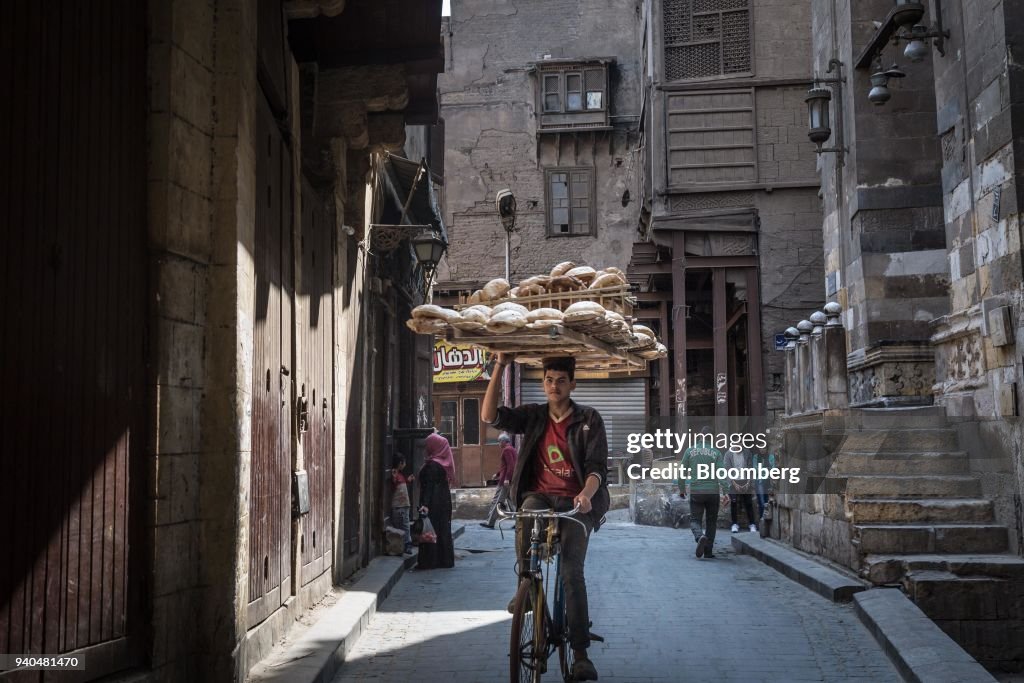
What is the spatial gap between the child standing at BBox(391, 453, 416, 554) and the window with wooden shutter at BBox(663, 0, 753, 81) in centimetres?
1384

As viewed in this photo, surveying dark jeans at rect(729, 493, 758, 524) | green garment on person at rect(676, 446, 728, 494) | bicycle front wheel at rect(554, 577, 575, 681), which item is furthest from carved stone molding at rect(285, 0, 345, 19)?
dark jeans at rect(729, 493, 758, 524)

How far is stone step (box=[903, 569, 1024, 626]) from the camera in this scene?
8531 millimetres

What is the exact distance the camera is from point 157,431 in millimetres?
5012

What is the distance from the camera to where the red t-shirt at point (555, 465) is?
6.28m

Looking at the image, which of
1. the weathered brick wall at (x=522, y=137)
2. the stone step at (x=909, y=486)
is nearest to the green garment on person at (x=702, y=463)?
the stone step at (x=909, y=486)

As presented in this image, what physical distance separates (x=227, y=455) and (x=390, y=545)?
7.58 m

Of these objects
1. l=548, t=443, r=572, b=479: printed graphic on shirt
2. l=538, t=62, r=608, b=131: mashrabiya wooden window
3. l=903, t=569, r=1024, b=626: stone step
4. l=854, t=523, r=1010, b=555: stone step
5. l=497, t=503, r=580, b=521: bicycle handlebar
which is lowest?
l=903, t=569, r=1024, b=626: stone step

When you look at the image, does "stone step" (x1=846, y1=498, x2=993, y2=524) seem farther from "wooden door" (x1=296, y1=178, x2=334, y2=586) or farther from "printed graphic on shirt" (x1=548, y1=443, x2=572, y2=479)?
"wooden door" (x1=296, y1=178, x2=334, y2=586)

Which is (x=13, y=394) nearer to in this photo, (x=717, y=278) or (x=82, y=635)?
Result: (x=82, y=635)

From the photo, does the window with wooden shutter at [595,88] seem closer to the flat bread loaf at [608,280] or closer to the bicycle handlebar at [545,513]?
the flat bread loaf at [608,280]

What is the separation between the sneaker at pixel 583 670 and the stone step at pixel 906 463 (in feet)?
18.2

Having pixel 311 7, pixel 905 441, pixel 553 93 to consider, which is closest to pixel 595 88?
pixel 553 93

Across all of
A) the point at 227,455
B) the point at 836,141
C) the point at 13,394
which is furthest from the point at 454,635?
the point at 836,141

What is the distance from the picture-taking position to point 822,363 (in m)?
12.6
